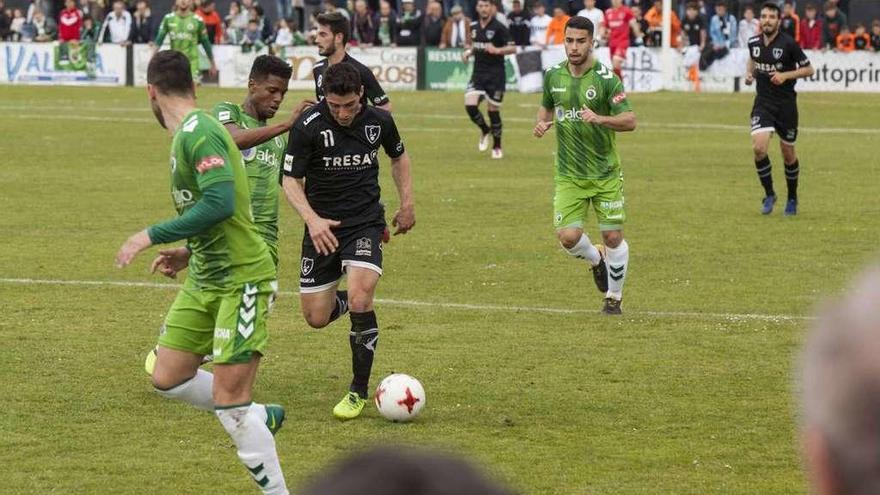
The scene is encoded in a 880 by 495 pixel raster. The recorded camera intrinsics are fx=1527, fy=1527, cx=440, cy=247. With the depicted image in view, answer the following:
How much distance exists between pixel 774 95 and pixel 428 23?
951 inches

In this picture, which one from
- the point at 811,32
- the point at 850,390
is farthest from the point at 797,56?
the point at 811,32

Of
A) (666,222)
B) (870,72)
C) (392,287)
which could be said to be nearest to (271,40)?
(870,72)

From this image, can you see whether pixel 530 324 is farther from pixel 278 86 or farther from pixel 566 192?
pixel 278 86

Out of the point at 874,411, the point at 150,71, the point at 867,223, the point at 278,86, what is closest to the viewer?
the point at 874,411

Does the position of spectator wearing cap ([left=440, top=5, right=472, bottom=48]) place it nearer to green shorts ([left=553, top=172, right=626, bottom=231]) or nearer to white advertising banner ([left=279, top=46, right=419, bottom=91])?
white advertising banner ([left=279, top=46, right=419, bottom=91])

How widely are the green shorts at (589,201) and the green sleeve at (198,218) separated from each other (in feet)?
19.2

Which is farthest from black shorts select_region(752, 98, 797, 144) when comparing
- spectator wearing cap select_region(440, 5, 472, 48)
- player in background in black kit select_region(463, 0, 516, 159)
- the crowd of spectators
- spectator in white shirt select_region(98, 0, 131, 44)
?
spectator in white shirt select_region(98, 0, 131, 44)

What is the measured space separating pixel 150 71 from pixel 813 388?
553 cm

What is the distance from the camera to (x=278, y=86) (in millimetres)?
8953

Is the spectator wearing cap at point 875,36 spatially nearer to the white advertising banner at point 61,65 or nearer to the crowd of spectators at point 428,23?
the crowd of spectators at point 428,23

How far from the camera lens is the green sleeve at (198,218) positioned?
6164mm

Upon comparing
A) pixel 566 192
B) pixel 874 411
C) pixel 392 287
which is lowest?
pixel 392 287

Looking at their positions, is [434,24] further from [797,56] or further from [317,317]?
[317,317]

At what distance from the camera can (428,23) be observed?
136ft
